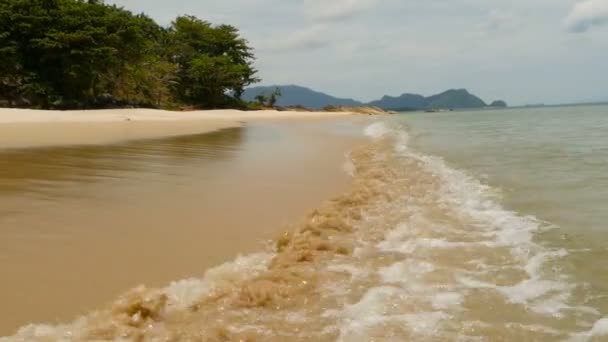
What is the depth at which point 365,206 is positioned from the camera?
654 centimetres

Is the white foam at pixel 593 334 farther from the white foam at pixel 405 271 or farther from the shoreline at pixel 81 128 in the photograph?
the shoreline at pixel 81 128

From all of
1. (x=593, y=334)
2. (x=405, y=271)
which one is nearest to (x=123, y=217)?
(x=405, y=271)

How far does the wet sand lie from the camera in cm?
361

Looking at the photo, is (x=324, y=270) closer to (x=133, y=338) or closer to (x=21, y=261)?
(x=133, y=338)

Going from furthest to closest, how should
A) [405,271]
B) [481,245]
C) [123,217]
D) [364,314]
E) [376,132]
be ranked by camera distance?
[376,132] → [123,217] → [481,245] → [405,271] → [364,314]

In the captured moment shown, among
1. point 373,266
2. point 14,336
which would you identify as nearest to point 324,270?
point 373,266

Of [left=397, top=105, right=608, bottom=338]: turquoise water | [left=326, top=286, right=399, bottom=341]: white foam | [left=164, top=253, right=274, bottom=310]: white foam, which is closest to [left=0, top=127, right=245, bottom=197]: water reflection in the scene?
[left=164, top=253, right=274, bottom=310]: white foam

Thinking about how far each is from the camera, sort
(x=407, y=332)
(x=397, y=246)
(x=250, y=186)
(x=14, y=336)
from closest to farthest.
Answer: (x=14, y=336) → (x=407, y=332) → (x=397, y=246) → (x=250, y=186)

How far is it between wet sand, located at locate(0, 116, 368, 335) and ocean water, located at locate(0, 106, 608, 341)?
0.31 m

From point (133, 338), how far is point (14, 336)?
0.62 m

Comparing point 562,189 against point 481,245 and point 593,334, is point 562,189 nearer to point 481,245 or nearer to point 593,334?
point 481,245

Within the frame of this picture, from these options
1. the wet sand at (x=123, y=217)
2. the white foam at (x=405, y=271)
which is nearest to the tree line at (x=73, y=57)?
the wet sand at (x=123, y=217)

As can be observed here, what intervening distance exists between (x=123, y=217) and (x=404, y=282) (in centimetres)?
304

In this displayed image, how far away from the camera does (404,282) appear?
12.9ft
